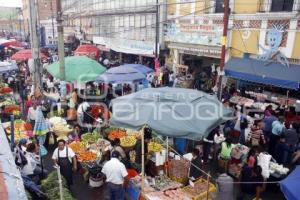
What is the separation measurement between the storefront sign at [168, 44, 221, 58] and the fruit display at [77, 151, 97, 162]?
414 inches

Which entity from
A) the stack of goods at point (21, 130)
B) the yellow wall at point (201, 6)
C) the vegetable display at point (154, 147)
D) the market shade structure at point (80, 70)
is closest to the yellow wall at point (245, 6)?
the yellow wall at point (201, 6)

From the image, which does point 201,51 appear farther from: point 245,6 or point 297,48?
point 297,48

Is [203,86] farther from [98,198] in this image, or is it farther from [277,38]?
[98,198]

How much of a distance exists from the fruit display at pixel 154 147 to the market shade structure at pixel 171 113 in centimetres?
217

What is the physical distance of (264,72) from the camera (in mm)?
14164

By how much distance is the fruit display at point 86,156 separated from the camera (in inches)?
375

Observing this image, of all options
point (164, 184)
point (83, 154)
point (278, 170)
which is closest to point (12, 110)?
point (83, 154)

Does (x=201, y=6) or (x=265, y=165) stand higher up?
(x=201, y=6)

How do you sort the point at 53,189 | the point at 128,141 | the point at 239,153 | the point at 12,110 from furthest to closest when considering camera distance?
the point at 12,110
the point at 128,141
the point at 239,153
the point at 53,189

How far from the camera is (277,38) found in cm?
1430

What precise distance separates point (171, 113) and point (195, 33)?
12.4 m

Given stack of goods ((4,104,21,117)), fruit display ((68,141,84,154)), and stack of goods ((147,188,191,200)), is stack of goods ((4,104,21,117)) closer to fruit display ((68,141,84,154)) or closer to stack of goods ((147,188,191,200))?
fruit display ((68,141,84,154))

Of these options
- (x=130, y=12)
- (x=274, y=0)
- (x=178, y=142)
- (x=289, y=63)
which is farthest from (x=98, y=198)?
(x=130, y=12)

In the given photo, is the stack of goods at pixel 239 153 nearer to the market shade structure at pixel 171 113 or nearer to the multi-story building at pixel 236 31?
the market shade structure at pixel 171 113
